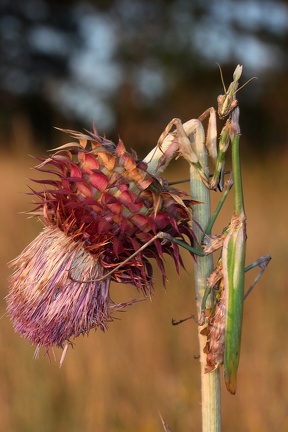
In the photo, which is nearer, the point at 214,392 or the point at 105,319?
the point at 214,392

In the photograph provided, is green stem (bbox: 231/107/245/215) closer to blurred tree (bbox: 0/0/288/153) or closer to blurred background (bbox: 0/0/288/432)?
blurred background (bbox: 0/0/288/432)

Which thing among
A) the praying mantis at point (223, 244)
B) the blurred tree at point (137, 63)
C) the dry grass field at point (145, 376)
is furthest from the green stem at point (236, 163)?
the blurred tree at point (137, 63)

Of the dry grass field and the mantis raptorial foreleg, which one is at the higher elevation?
the mantis raptorial foreleg

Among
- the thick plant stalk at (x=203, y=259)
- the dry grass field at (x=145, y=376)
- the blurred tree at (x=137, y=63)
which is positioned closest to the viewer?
the thick plant stalk at (x=203, y=259)

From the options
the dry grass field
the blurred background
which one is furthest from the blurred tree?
the dry grass field

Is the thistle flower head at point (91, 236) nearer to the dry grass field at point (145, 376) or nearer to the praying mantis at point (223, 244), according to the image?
the praying mantis at point (223, 244)

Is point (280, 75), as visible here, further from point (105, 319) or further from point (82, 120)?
point (105, 319)

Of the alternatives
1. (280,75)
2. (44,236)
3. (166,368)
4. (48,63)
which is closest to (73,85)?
(48,63)
